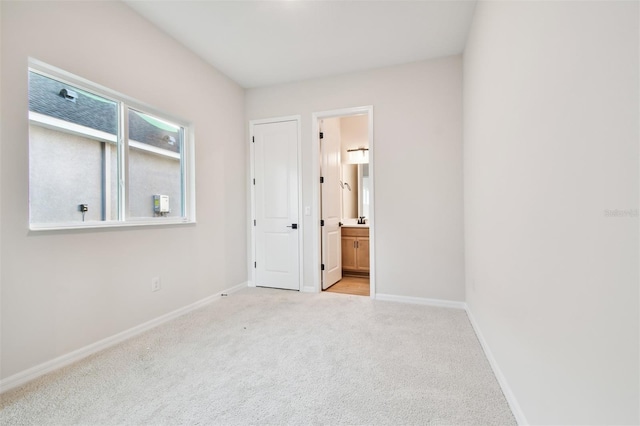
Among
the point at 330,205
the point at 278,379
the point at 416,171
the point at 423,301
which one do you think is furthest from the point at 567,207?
the point at 330,205

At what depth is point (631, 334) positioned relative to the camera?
0.69m

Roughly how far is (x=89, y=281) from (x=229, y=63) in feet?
8.71

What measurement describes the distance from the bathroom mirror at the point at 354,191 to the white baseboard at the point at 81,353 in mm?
2944

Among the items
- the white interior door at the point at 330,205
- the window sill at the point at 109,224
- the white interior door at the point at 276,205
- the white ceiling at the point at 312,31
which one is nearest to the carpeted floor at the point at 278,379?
the window sill at the point at 109,224

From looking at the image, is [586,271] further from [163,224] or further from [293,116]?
[293,116]

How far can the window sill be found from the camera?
6.29 ft

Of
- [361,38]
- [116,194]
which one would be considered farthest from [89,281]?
[361,38]

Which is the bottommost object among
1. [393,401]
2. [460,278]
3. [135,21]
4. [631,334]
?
[393,401]

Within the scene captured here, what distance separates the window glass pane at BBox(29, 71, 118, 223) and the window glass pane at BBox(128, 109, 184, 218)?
17cm

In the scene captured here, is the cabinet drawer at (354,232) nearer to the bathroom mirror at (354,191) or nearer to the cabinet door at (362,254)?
the cabinet door at (362,254)

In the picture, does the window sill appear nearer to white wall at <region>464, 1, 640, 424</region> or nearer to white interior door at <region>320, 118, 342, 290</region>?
white interior door at <region>320, 118, 342, 290</region>

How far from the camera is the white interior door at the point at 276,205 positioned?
151 inches

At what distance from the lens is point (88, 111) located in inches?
89.3

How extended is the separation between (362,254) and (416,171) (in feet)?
5.91
